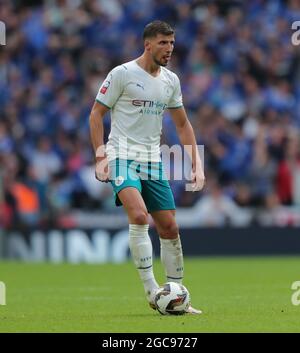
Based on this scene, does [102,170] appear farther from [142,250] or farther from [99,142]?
[142,250]

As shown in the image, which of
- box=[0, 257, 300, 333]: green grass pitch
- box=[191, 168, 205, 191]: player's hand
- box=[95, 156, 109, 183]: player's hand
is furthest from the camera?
box=[191, 168, 205, 191]: player's hand

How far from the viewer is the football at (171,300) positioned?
30.7 feet

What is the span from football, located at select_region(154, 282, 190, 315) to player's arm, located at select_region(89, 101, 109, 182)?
3.68 ft

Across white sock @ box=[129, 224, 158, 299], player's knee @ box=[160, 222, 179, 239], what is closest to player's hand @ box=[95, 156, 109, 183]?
white sock @ box=[129, 224, 158, 299]

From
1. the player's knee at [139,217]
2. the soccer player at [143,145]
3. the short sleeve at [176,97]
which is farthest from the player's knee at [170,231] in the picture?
the short sleeve at [176,97]

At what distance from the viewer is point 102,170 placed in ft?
30.7

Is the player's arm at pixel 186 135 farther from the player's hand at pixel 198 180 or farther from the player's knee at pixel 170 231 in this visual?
the player's knee at pixel 170 231

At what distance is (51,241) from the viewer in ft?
63.1

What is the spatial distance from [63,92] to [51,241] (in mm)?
3718

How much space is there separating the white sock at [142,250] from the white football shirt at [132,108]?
680 millimetres

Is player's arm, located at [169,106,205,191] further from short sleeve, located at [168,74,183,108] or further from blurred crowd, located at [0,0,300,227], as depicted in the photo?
blurred crowd, located at [0,0,300,227]

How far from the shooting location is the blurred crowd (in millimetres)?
19531

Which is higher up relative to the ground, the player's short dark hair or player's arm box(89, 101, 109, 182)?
the player's short dark hair
